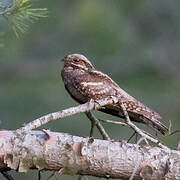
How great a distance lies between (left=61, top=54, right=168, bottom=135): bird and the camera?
4.70 metres

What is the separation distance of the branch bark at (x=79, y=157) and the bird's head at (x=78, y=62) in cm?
172

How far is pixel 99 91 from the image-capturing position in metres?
4.85

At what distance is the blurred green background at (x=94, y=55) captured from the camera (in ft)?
35.5

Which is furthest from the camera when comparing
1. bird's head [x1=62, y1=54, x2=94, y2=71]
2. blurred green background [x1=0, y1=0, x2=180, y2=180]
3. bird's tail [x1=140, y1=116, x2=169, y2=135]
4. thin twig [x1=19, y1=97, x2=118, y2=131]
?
blurred green background [x1=0, y1=0, x2=180, y2=180]

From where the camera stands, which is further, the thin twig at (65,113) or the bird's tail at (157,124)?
the bird's tail at (157,124)

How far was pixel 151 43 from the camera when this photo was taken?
40.6 feet

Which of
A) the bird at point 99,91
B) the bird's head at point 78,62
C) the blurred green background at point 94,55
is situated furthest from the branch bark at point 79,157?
the blurred green background at point 94,55

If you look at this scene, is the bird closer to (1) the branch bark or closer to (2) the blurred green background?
(1) the branch bark

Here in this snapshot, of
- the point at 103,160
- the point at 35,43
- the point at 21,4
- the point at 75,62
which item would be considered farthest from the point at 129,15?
the point at 103,160

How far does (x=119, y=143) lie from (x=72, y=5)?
8.09 metres

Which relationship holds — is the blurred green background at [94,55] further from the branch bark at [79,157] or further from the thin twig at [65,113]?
the branch bark at [79,157]

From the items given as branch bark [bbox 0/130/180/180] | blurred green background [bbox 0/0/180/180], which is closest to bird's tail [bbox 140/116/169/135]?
branch bark [bbox 0/130/180/180]

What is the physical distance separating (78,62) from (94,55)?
19.1ft

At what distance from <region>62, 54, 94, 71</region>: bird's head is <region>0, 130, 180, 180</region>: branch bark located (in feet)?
5.64
